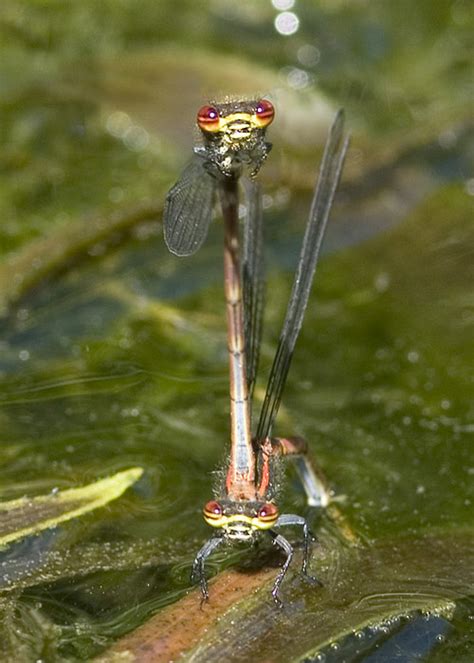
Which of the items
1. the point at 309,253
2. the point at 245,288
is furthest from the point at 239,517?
the point at 309,253

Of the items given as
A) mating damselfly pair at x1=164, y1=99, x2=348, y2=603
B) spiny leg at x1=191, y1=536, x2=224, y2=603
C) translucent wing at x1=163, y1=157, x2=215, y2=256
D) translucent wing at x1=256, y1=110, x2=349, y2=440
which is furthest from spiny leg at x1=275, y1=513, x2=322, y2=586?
translucent wing at x1=163, y1=157, x2=215, y2=256

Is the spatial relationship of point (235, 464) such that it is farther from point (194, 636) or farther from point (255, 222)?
point (255, 222)

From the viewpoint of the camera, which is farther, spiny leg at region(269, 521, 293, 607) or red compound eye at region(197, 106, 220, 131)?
spiny leg at region(269, 521, 293, 607)

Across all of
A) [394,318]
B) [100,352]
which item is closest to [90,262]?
[100,352]

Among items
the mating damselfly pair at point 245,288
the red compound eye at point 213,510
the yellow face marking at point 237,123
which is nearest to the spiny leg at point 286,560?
the mating damselfly pair at point 245,288

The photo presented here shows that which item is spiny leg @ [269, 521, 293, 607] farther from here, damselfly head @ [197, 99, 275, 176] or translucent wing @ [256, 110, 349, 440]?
damselfly head @ [197, 99, 275, 176]

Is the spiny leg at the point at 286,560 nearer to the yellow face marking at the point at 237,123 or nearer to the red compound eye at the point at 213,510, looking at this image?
the red compound eye at the point at 213,510

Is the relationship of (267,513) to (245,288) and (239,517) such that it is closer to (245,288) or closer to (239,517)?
(239,517)
